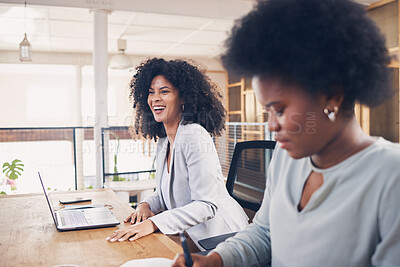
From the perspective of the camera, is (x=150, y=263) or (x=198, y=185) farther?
(x=198, y=185)

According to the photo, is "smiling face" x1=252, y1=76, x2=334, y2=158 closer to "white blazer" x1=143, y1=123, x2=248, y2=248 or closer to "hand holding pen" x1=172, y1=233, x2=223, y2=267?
"hand holding pen" x1=172, y1=233, x2=223, y2=267

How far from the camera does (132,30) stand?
526 centimetres

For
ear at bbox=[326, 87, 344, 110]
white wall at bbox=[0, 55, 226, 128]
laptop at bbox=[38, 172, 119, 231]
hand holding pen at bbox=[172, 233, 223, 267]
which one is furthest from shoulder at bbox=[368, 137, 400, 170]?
white wall at bbox=[0, 55, 226, 128]

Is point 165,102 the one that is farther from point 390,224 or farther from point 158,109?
point 390,224

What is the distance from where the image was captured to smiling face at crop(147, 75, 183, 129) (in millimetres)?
1814

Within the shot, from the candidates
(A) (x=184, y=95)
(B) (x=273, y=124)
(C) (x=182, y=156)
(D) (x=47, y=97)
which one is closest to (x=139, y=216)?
(C) (x=182, y=156)

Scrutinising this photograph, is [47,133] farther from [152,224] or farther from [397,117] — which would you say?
[152,224]

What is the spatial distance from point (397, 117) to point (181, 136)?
3.11 metres

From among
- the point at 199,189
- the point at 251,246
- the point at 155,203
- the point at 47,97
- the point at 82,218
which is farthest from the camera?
the point at 47,97

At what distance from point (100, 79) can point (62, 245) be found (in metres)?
3.12

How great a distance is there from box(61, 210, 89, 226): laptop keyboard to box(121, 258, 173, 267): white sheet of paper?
1.41 feet

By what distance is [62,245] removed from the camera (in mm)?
1132

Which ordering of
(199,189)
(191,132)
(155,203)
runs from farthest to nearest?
(155,203) < (191,132) < (199,189)

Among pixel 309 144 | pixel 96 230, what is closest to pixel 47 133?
pixel 96 230
